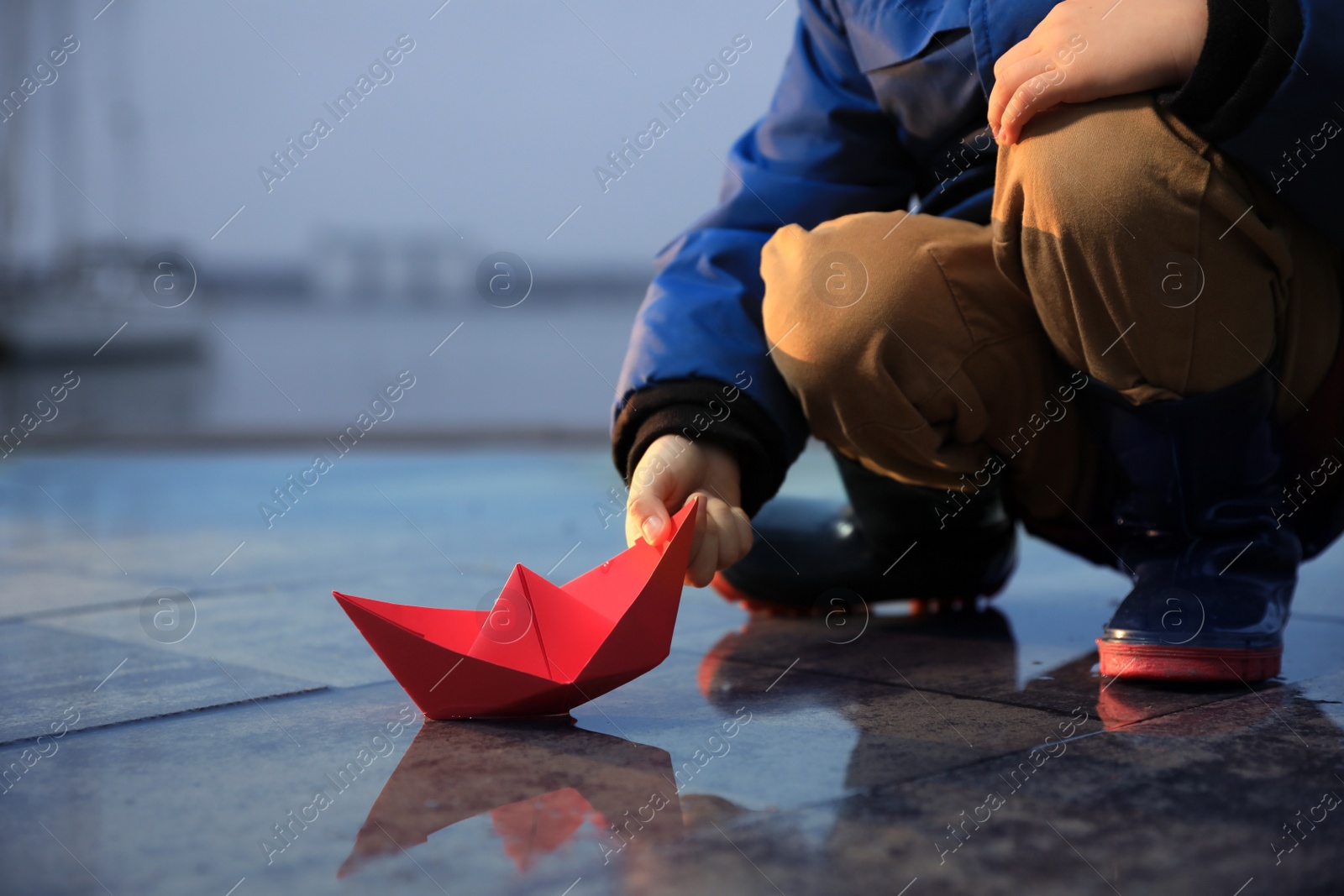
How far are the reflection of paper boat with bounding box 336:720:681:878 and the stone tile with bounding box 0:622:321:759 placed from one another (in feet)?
0.86

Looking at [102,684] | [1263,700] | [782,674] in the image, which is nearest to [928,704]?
[782,674]

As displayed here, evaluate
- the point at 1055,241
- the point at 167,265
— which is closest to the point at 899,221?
the point at 1055,241

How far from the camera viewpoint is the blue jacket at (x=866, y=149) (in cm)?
94

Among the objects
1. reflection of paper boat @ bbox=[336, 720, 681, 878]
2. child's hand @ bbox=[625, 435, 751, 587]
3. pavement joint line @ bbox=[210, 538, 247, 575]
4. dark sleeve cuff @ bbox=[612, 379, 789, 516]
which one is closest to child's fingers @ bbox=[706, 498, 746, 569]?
child's hand @ bbox=[625, 435, 751, 587]

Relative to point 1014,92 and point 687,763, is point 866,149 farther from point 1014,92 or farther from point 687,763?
point 687,763

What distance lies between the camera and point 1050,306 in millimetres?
1103

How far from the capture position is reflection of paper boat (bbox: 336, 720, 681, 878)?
0.71 metres

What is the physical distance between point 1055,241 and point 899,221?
7.4 inches

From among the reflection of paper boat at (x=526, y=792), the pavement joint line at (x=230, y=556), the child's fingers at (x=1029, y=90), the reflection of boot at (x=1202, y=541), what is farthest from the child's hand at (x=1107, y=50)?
the pavement joint line at (x=230, y=556)

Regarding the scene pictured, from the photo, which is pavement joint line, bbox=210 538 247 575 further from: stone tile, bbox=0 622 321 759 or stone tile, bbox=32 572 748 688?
stone tile, bbox=0 622 321 759

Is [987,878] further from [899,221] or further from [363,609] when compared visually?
[899,221]

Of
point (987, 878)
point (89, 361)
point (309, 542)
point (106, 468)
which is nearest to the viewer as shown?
point (987, 878)

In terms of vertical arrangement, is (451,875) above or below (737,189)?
below

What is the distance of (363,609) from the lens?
0.93m
